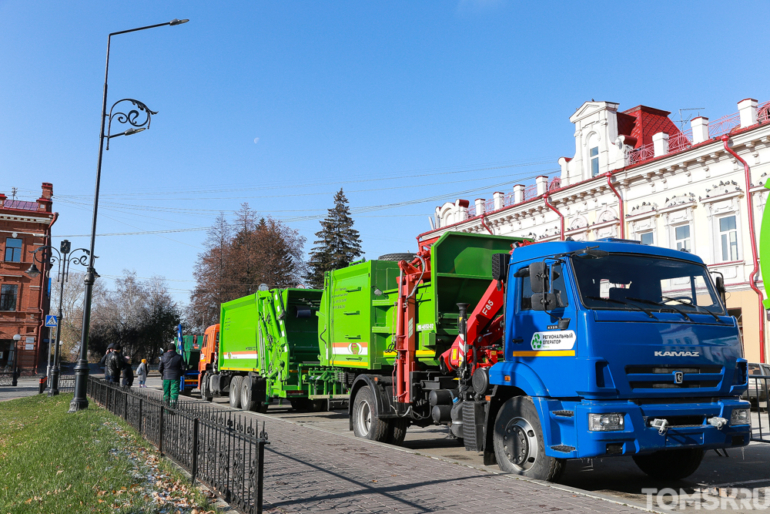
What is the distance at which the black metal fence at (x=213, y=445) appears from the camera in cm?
529

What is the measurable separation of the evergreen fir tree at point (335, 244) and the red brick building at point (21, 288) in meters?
19.1

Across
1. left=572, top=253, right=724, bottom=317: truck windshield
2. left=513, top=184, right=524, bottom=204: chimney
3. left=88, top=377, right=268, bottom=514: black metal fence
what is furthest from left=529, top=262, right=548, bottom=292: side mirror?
left=513, top=184, right=524, bottom=204: chimney

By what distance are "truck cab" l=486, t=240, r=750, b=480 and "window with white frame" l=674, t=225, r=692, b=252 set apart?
1541 centimetres

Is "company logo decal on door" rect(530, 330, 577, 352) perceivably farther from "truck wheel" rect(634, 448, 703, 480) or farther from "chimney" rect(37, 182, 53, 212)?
"chimney" rect(37, 182, 53, 212)

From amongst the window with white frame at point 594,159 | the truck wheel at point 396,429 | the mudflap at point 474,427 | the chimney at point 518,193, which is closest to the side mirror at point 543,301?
the mudflap at point 474,427

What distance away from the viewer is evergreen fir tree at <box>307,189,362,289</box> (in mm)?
48906

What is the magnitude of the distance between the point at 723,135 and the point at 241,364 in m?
16.4

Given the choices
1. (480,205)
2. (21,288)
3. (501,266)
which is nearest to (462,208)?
(480,205)

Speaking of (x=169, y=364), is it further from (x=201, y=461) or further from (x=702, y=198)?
(x=702, y=198)

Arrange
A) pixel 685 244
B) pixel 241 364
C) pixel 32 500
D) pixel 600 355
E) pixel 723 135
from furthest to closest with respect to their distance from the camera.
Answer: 1. pixel 685 244
2. pixel 723 135
3. pixel 241 364
4. pixel 600 355
5. pixel 32 500

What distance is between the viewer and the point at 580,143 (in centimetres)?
2617

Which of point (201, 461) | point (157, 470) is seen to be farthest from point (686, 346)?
point (157, 470)

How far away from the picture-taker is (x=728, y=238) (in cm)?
2027

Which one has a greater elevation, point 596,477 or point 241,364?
point 241,364
